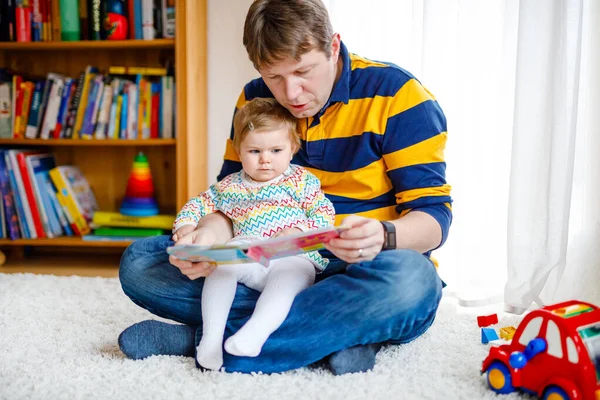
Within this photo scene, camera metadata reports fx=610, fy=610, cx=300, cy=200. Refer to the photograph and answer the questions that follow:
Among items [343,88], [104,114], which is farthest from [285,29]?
[104,114]

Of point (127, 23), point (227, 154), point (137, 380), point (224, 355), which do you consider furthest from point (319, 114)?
point (127, 23)

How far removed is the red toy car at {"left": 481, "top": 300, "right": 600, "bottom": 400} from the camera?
0.94 meters

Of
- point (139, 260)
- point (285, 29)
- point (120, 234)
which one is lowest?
point (120, 234)

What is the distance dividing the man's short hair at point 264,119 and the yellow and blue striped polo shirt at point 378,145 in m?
0.06

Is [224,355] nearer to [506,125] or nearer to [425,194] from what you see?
[425,194]

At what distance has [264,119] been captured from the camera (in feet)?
4.31

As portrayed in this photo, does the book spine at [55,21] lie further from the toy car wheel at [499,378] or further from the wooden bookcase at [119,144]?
the toy car wheel at [499,378]

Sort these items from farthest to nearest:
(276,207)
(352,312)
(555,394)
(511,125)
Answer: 1. (511,125)
2. (276,207)
3. (352,312)
4. (555,394)

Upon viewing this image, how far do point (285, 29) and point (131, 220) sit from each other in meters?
1.27

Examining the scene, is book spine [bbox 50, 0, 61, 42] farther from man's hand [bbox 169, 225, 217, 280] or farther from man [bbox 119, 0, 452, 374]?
man's hand [bbox 169, 225, 217, 280]

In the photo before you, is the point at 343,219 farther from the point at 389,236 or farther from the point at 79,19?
the point at 79,19

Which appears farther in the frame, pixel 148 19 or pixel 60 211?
pixel 60 211

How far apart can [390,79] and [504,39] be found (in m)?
0.53

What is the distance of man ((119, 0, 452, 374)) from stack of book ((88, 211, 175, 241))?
82 cm
